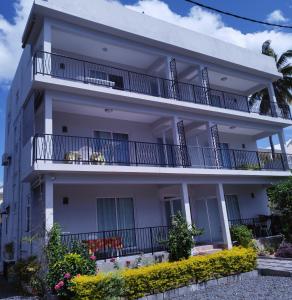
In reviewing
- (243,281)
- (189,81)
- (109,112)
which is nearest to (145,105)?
(109,112)

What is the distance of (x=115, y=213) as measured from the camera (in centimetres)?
1386

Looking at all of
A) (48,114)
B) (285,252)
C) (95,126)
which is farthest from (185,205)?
(48,114)

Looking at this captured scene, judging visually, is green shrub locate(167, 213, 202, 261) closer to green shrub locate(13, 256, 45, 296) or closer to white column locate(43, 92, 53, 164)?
green shrub locate(13, 256, 45, 296)

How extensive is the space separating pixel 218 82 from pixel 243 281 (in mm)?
12376

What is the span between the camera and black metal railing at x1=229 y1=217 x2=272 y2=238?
54.7 feet

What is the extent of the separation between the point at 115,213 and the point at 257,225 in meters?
8.40

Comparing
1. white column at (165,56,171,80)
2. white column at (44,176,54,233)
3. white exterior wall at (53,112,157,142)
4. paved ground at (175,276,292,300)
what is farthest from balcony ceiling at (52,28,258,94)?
paved ground at (175,276,292,300)

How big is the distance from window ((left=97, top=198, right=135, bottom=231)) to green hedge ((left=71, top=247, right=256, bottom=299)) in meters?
4.43

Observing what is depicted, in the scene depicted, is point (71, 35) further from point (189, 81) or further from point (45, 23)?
point (189, 81)

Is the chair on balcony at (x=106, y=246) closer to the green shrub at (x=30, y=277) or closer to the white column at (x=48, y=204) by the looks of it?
the white column at (x=48, y=204)

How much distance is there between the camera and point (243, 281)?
10141 millimetres

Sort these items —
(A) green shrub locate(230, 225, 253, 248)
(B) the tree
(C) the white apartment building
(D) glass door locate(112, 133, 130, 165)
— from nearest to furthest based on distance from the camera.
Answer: (C) the white apartment building
(D) glass door locate(112, 133, 130, 165)
(A) green shrub locate(230, 225, 253, 248)
(B) the tree

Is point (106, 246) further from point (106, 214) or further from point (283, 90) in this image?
point (283, 90)


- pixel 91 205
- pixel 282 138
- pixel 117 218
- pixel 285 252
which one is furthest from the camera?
pixel 282 138
